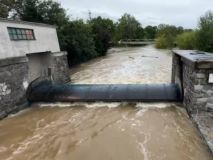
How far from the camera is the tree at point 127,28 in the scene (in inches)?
2153

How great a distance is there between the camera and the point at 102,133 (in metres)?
5.77

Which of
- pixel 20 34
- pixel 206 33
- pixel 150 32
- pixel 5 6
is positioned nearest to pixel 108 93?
pixel 20 34

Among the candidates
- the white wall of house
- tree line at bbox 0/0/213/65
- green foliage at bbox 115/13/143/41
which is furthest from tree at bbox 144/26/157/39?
the white wall of house

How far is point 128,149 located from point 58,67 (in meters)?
7.22

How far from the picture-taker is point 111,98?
771 cm

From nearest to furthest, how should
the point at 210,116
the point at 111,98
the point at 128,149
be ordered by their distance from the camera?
the point at 128,149
the point at 210,116
the point at 111,98

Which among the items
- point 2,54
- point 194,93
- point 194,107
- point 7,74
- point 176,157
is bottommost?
point 176,157

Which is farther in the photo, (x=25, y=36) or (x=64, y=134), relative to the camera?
(x=25, y=36)

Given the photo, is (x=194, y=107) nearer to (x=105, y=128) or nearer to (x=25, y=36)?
(x=105, y=128)

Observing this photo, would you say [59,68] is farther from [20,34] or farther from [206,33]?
[206,33]

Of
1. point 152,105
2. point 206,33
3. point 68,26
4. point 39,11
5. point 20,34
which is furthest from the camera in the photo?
point 206,33

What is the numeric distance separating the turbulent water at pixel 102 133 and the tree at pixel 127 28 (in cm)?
4783

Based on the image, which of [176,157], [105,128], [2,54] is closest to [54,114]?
[105,128]

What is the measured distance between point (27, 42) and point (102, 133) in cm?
528
